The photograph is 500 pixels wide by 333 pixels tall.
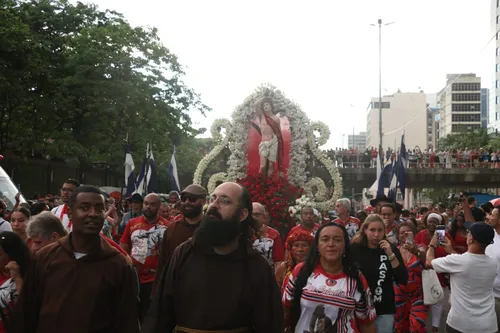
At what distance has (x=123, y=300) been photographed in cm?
487

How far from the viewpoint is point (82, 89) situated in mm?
31844

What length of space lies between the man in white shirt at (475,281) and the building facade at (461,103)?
13742 cm

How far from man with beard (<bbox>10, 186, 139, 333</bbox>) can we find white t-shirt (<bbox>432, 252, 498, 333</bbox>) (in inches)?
138

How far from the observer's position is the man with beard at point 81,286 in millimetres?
4641

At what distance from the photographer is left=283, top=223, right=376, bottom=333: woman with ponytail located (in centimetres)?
545

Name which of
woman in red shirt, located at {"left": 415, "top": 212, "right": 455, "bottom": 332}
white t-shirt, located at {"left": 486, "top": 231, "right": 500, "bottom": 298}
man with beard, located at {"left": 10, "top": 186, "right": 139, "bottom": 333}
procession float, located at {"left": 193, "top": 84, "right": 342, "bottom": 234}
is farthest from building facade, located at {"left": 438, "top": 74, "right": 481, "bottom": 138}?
man with beard, located at {"left": 10, "top": 186, "right": 139, "bottom": 333}

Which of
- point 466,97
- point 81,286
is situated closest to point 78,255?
point 81,286

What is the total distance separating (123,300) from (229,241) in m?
0.90

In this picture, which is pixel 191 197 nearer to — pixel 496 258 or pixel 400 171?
pixel 496 258

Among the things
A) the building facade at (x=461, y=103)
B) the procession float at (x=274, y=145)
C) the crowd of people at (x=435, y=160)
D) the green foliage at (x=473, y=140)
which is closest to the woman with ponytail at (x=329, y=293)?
the procession float at (x=274, y=145)

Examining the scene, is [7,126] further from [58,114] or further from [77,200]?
[77,200]

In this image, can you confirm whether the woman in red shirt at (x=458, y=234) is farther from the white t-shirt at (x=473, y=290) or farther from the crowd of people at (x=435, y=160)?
the crowd of people at (x=435, y=160)

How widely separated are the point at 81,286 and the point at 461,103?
479 ft

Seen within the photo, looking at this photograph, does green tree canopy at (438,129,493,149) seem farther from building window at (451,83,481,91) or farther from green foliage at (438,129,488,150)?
building window at (451,83,481,91)
